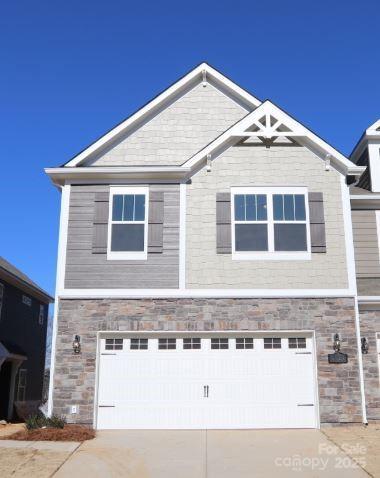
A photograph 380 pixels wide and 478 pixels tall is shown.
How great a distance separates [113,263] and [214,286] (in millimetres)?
2517

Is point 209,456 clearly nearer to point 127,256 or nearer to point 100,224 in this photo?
point 127,256

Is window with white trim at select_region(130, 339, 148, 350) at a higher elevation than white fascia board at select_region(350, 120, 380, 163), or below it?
below

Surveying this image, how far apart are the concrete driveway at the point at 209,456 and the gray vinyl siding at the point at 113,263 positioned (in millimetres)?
3397

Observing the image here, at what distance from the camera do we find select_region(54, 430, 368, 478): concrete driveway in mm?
7715

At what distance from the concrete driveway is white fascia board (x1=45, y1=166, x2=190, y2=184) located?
19.9 ft

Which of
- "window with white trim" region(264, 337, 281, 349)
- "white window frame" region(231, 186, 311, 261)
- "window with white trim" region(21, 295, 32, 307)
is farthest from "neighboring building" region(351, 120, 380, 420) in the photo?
Result: "window with white trim" region(21, 295, 32, 307)

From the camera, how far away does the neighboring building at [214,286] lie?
11539 mm

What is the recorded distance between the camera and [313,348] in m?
11.8

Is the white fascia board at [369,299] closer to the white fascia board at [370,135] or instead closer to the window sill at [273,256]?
the window sill at [273,256]

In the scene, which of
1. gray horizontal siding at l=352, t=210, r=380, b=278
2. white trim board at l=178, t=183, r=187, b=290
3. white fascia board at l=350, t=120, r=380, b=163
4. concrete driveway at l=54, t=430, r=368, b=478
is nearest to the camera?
concrete driveway at l=54, t=430, r=368, b=478

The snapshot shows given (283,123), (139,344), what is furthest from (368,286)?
(139,344)

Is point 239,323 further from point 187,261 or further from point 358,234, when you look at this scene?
point 358,234

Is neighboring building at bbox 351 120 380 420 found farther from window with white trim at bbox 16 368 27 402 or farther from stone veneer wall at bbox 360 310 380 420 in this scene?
window with white trim at bbox 16 368 27 402

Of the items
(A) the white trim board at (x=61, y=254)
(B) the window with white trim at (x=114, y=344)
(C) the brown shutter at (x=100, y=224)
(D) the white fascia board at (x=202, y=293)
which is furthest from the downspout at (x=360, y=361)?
(A) the white trim board at (x=61, y=254)
